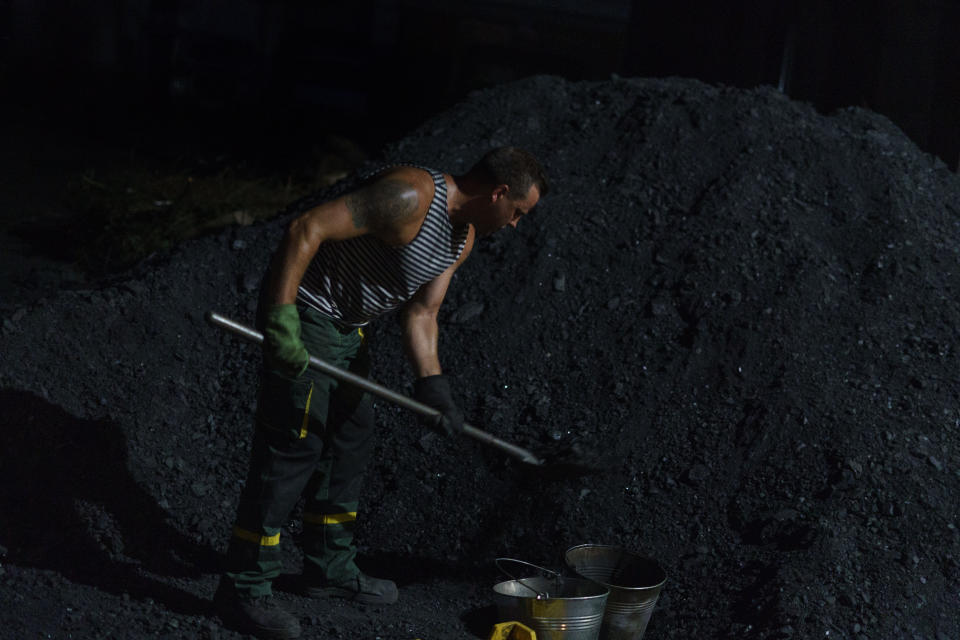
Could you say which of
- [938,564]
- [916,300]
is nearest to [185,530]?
[938,564]

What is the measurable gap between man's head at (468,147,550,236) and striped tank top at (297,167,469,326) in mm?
145

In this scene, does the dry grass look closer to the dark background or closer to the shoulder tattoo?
the dark background

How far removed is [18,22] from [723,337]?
14.5m

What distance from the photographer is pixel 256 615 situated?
11.7 ft

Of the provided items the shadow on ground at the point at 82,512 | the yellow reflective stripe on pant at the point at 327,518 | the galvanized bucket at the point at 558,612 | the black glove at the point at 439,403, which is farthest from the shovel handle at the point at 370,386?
the shadow on ground at the point at 82,512

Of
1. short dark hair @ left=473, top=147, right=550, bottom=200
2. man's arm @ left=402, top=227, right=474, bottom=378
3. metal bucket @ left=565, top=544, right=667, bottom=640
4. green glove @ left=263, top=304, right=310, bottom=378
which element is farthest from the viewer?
man's arm @ left=402, top=227, right=474, bottom=378

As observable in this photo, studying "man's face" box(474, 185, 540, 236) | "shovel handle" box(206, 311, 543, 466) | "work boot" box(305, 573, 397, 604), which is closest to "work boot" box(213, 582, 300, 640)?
"work boot" box(305, 573, 397, 604)

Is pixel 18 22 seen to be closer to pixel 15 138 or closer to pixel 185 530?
pixel 15 138

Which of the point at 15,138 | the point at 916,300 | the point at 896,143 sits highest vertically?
the point at 896,143

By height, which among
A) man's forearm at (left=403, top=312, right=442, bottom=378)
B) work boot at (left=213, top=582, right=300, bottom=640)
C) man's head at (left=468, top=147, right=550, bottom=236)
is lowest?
work boot at (left=213, top=582, right=300, bottom=640)

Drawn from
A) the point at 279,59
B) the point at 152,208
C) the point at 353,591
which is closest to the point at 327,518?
the point at 353,591

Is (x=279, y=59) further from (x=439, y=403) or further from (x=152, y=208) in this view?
(x=439, y=403)

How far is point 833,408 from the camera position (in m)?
4.72

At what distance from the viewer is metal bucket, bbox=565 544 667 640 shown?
3687 millimetres
